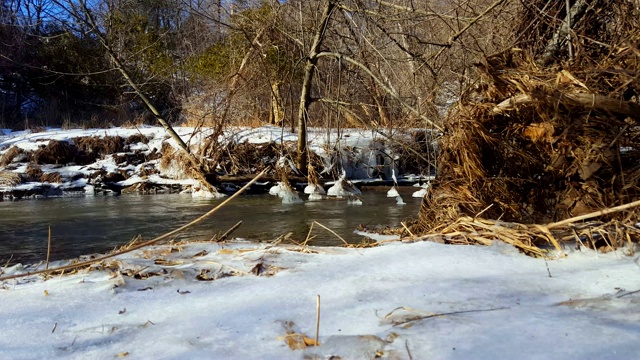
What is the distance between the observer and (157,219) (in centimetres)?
620

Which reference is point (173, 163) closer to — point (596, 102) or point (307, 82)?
point (307, 82)

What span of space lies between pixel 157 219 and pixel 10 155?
21.3ft

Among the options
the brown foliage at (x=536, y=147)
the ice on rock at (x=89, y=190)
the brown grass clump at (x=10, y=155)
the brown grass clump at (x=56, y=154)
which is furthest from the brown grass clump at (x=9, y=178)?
the brown foliage at (x=536, y=147)

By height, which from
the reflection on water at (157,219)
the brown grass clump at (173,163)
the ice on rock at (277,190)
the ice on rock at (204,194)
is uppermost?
the brown grass clump at (173,163)

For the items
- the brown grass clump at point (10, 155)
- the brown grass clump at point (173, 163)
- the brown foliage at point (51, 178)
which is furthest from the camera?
the brown grass clump at point (10, 155)

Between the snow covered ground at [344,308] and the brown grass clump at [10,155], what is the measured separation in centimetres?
972

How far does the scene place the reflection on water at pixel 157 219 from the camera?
4695 millimetres

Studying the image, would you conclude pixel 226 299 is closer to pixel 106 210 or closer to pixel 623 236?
pixel 623 236

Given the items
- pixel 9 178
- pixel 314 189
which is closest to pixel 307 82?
pixel 314 189

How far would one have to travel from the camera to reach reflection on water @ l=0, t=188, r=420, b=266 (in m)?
4.70

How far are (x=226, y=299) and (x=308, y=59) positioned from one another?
4997 millimetres

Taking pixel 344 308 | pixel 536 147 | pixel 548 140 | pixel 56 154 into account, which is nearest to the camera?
pixel 344 308

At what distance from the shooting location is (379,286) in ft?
6.19

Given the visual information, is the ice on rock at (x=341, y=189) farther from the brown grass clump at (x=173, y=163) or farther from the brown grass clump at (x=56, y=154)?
the brown grass clump at (x=56, y=154)
